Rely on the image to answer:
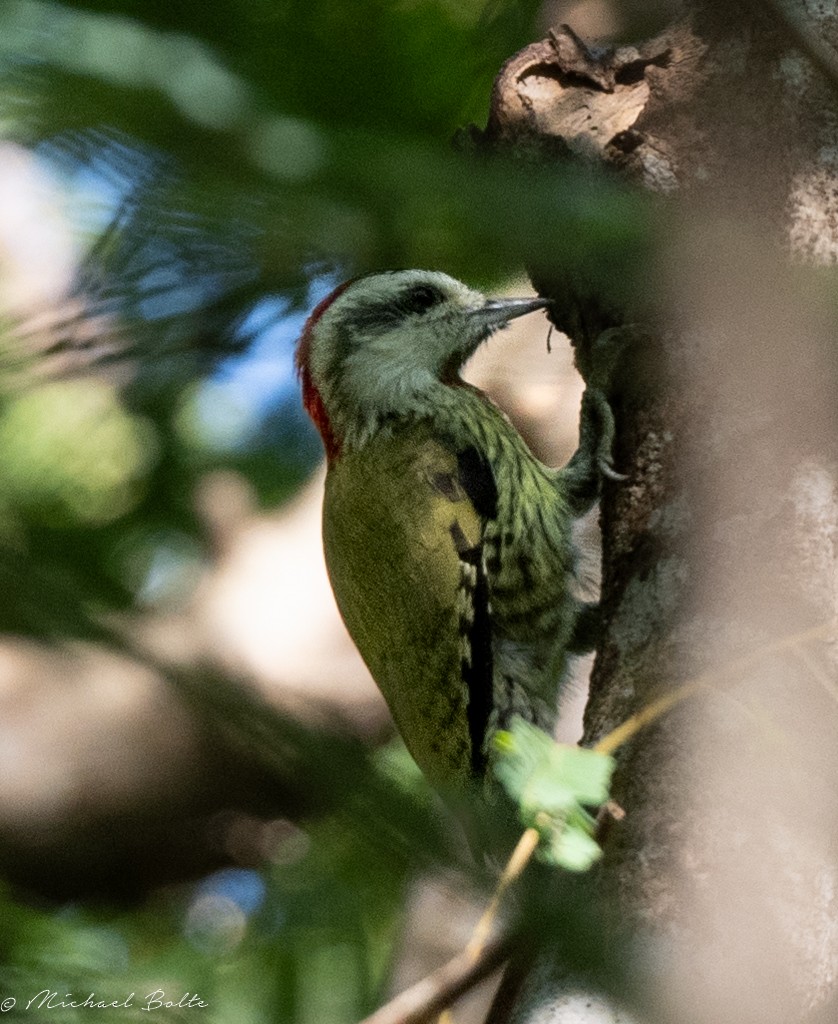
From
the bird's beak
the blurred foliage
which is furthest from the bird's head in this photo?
the blurred foliage

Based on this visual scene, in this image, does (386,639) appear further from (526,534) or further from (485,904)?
(485,904)

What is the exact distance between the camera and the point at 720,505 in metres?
2.16

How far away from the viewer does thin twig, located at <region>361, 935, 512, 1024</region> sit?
144 centimetres

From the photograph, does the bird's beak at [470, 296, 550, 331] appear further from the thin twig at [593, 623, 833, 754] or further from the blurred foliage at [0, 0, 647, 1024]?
the thin twig at [593, 623, 833, 754]

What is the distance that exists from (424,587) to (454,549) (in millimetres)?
114

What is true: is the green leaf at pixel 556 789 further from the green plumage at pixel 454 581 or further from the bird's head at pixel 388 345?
the bird's head at pixel 388 345

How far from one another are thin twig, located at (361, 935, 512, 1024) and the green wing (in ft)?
4.58

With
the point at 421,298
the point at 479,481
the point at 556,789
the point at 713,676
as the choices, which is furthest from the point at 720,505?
the point at 421,298

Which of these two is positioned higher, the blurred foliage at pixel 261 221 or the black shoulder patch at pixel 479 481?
the blurred foliage at pixel 261 221

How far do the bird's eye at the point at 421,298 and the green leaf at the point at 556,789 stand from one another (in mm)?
2269

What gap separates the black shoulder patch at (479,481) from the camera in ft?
10.2

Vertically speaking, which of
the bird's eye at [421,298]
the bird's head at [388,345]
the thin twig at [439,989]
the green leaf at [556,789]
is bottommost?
the bird's head at [388,345]

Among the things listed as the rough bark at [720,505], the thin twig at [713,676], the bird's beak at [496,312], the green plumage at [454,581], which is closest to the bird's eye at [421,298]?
the bird's beak at [496,312]

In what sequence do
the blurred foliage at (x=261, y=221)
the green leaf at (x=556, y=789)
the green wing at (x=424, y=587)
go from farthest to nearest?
the green wing at (x=424, y=587) → the green leaf at (x=556, y=789) → the blurred foliage at (x=261, y=221)
